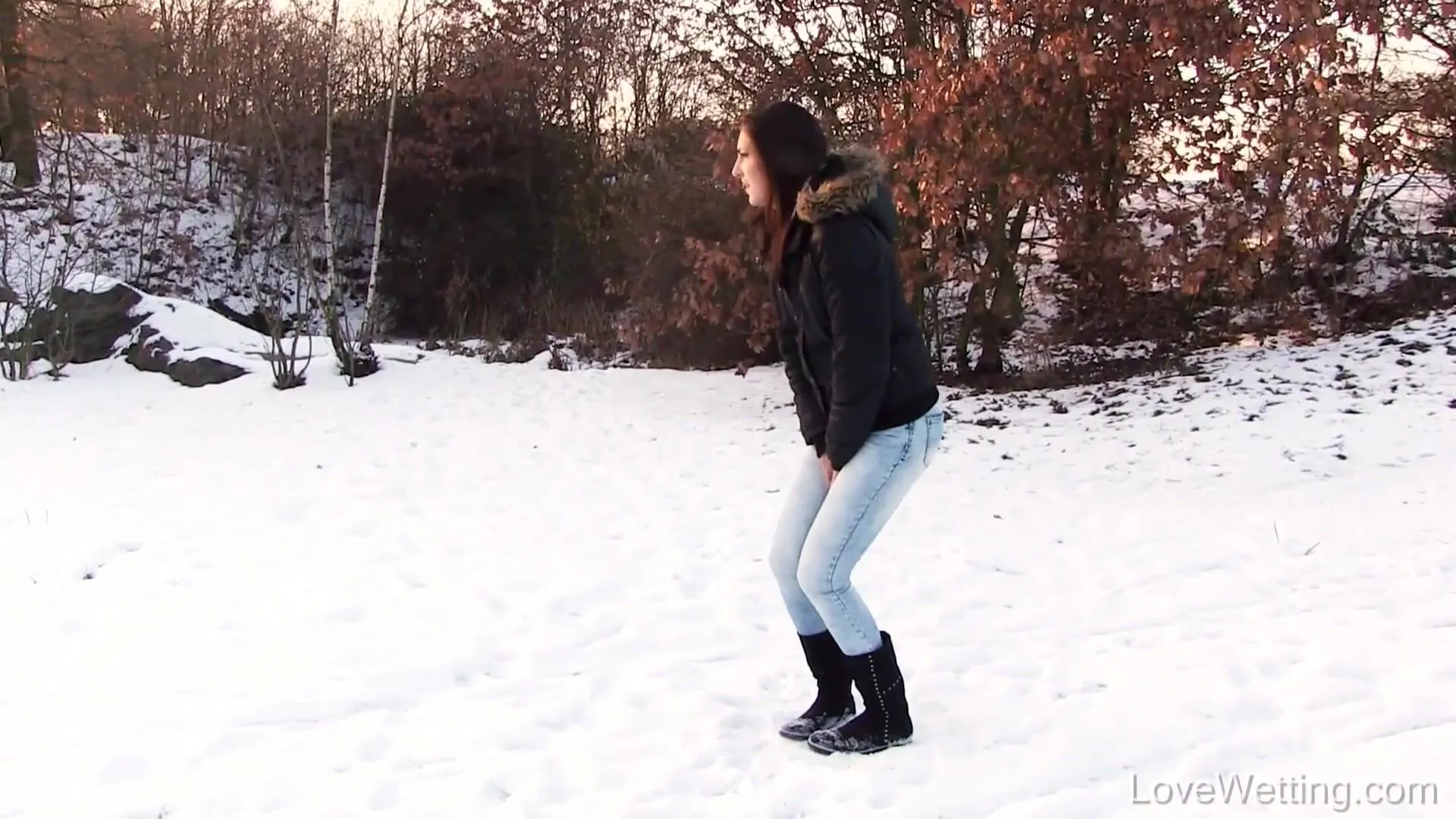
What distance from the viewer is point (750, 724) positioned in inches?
136

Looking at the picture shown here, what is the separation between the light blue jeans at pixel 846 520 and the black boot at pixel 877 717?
0.08 m

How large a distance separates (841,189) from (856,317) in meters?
0.33

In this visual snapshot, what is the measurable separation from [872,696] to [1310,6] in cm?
633

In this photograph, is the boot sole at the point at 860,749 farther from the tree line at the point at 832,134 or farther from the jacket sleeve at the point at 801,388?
the tree line at the point at 832,134

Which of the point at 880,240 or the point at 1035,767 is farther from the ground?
the point at 880,240

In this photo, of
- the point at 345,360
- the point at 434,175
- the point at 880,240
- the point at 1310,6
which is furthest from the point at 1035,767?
the point at 434,175

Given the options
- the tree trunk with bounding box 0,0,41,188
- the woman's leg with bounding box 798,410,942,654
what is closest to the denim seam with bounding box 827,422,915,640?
the woman's leg with bounding box 798,410,942,654

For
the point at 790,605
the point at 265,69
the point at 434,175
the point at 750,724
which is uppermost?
the point at 265,69

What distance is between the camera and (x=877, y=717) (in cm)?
317

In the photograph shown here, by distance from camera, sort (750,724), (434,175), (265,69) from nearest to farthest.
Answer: (750,724) < (434,175) < (265,69)

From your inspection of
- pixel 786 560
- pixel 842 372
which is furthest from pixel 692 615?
pixel 842 372

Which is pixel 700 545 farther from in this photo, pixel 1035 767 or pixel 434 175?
pixel 434 175

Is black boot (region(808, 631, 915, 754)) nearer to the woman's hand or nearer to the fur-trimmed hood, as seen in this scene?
the woman's hand

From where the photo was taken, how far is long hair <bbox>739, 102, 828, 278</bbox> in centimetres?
290
